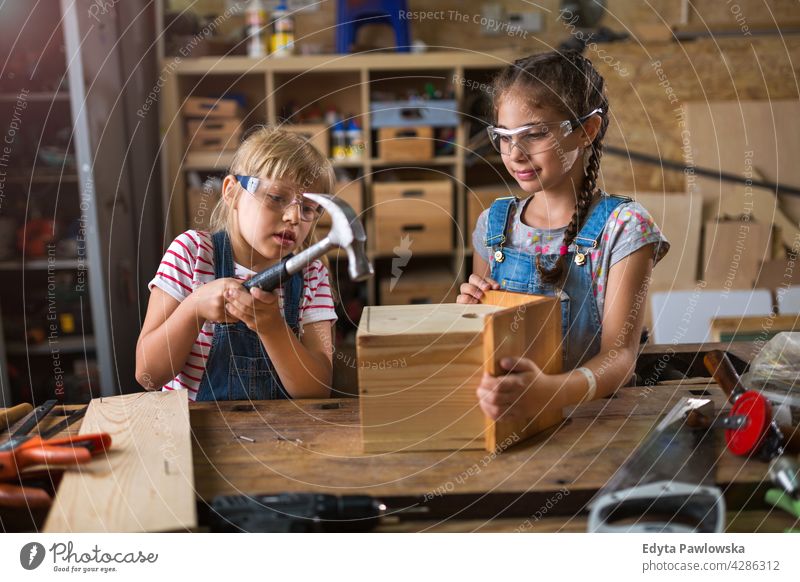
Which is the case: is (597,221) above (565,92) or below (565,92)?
below

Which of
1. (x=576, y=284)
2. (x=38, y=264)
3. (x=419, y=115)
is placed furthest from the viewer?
→ (x=419, y=115)

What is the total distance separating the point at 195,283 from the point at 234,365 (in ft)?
0.44

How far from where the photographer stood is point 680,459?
76 centimetres


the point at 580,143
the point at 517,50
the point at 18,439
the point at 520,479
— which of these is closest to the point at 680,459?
the point at 520,479

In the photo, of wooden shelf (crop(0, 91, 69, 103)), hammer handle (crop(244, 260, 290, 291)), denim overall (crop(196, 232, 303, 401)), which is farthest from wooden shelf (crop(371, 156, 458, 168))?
hammer handle (crop(244, 260, 290, 291))

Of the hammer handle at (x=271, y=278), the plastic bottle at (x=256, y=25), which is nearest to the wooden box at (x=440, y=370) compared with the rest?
the hammer handle at (x=271, y=278)

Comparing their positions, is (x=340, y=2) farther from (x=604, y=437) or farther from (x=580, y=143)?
(x=604, y=437)

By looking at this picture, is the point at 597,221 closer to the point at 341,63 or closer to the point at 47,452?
the point at 47,452

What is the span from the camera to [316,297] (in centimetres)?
119

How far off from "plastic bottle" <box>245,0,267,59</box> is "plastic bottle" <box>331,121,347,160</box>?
38 centimetres

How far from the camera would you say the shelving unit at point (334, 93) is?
2.52 m

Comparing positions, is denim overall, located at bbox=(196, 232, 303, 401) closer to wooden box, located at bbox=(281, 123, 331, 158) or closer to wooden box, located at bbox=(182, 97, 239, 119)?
wooden box, located at bbox=(281, 123, 331, 158)

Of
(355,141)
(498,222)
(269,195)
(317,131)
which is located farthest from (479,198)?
(269,195)
